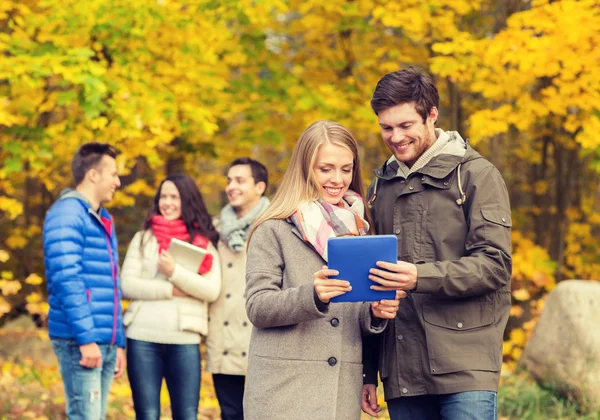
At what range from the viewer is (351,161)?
9.23 feet

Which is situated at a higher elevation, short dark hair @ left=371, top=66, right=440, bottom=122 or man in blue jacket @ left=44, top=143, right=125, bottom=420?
short dark hair @ left=371, top=66, right=440, bottom=122

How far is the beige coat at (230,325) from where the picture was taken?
4.35 m

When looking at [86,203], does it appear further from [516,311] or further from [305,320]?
[516,311]

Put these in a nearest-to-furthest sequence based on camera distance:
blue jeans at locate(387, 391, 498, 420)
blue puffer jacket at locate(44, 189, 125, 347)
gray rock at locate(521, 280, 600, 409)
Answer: blue jeans at locate(387, 391, 498, 420)
blue puffer jacket at locate(44, 189, 125, 347)
gray rock at locate(521, 280, 600, 409)

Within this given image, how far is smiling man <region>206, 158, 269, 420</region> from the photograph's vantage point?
172 inches

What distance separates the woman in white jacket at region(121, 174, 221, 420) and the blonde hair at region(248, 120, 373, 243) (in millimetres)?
1664

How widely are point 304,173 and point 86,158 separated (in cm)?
200

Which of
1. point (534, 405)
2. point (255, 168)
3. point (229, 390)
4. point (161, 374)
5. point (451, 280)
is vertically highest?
point (255, 168)

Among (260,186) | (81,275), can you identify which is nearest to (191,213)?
(260,186)

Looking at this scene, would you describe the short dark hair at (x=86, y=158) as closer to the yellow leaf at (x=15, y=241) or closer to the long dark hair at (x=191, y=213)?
the long dark hair at (x=191, y=213)

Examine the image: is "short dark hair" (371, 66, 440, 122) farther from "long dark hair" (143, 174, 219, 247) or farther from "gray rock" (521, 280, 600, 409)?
"gray rock" (521, 280, 600, 409)

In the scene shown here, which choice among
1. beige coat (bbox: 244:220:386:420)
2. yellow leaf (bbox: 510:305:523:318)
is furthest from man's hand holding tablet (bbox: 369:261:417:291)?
yellow leaf (bbox: 510:305:523:318)

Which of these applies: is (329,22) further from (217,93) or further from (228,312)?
(228,312)

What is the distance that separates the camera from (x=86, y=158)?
433 centimetres
